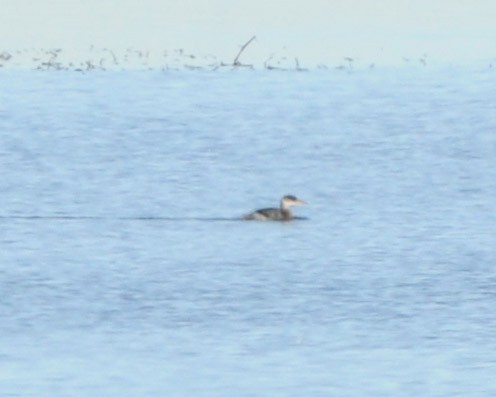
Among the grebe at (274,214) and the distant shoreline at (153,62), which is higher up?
the grebe at (274,214)

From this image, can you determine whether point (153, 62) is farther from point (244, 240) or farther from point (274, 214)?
point (244, 240)

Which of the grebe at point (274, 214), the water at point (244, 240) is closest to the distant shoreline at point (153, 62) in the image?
the water at point (244, 240)

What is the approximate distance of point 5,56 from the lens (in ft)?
94.0

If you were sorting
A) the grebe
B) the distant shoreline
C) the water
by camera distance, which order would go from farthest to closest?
the distant shoreline, the grebe, the water

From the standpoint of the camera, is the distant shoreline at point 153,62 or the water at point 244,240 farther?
the distant shoreline at point 153,62

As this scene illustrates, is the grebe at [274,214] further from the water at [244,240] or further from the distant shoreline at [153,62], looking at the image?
the distant shoreline at [153,62]

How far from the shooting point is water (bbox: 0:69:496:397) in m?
11.2

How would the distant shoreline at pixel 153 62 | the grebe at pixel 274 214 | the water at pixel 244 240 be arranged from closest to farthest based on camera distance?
the water at pixel 244 240 → the grebe at pixel 274 214 → the distant shoreline at pixel 153 62

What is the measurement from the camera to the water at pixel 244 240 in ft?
36.7

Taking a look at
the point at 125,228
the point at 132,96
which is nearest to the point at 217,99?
the point at 132,96

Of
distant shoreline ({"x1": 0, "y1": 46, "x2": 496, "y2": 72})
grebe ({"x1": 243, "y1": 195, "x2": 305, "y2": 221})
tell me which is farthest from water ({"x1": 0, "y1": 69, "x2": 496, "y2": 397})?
distant shoreline ({"x1": 0, "y1": 46, "x2": 496, "y2": 72})

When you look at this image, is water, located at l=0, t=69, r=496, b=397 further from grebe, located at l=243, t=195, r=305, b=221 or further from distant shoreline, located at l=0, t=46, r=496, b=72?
distant shoreline, located at l=0, t=46, r=496, b=72

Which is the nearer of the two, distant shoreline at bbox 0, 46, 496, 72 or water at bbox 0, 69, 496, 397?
water at bbox 0, 69, 496, 397

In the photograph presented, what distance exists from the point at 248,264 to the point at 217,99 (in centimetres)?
1028
